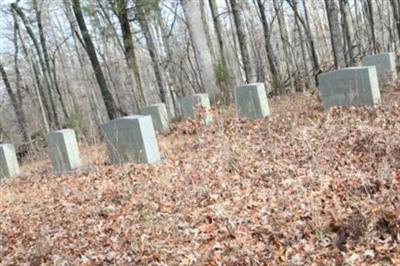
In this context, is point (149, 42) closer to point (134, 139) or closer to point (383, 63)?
point (383, 63)

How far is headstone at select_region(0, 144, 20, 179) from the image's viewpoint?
12.6 m

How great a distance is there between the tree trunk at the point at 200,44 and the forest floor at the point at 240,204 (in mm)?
4549

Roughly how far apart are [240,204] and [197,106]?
4.73m

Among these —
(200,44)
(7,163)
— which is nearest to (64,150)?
(7,163)

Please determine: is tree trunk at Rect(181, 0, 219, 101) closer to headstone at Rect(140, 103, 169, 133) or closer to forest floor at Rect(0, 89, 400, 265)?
headstone at Rect(140, 103, 169, 133)

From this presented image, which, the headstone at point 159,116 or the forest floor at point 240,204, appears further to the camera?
the headstone at point 159,116

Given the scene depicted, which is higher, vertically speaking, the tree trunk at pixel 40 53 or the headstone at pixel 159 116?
the tree trunk at pixel 40 53

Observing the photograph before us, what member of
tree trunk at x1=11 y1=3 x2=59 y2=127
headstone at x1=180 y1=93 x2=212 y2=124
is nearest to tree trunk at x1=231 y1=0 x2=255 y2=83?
headstone at x1=180 y1=93 x2=212 y2=124

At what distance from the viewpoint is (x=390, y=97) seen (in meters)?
9.80

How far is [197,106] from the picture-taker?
10023 mm

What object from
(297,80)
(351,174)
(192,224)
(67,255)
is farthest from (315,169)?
(297,80)

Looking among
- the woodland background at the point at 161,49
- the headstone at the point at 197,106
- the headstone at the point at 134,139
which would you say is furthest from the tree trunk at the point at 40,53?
the headstone at the point at 134,139

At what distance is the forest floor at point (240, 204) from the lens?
171 inches

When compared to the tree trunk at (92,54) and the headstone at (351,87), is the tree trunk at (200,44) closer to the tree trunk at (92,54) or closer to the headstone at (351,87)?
the headstone at (351,87)
